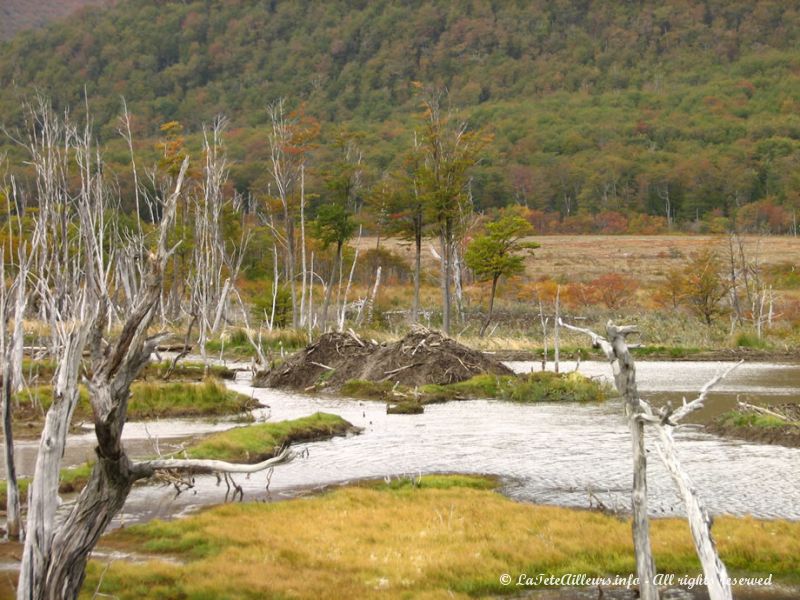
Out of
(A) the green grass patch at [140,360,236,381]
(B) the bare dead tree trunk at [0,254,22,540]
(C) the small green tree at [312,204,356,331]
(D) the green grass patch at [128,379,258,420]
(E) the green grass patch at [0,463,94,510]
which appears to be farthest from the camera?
(C) the small green tree at [312,204,356,331]

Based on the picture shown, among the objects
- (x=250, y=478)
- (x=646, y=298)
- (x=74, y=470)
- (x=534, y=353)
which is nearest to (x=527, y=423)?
(x=250, y=478)

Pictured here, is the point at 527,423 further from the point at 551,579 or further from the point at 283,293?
the point at 283,293

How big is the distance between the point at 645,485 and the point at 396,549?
15.6 feet

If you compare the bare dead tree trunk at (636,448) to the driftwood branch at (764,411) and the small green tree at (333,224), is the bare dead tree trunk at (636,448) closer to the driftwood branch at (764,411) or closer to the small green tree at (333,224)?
the driftwood branch at (764,411)

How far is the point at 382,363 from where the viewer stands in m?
39.9

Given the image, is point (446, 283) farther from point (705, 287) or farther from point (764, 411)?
point (764, 411)

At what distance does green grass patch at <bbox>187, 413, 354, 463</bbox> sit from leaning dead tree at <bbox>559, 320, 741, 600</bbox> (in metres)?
11.8

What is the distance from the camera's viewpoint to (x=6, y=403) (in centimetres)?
1449

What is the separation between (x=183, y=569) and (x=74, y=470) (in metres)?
7.82

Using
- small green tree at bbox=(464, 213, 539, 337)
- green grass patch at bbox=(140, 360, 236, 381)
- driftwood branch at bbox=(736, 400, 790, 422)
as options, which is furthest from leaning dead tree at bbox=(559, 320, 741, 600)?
small green tree at bbox=(464, 213, 539, 337)

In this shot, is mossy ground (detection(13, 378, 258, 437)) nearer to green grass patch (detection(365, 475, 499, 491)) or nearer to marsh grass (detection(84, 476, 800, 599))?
green grass patch (detection(365, 475, 499, 491))

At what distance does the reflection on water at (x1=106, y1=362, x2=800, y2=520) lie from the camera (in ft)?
61.0

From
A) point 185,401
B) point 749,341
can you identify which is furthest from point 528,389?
point 749,341

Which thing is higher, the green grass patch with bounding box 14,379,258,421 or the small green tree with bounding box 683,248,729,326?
the small green tree with bounding box 683,248,729,326
